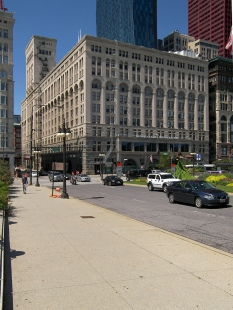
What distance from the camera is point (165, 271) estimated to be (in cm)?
654

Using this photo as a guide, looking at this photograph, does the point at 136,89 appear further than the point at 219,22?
No

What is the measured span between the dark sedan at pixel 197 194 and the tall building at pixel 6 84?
230 feet

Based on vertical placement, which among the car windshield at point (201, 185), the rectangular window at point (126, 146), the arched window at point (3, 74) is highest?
the arched window at point (3, 74)

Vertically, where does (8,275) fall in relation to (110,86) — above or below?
below

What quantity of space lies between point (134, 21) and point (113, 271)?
15235 cm

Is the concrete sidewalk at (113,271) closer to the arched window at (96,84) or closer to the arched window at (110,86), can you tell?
the arched window at (96,84)

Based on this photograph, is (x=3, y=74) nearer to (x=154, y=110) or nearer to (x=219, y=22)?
(x=154, y=110)

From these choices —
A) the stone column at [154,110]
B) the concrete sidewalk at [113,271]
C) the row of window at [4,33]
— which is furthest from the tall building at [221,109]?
the concrete sidewalk at [113,271]

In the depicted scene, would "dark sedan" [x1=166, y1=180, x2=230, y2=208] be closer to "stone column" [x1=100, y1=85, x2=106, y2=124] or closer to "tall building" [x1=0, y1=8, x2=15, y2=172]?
"stone column" [x1=100, y1=85, x2=106, y2=124]

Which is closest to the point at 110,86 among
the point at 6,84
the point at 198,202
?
the point at 6,84

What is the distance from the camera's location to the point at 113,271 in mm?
6527

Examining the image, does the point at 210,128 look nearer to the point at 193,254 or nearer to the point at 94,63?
the point at 94,63

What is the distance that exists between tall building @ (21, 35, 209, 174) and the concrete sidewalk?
6990 centimetres

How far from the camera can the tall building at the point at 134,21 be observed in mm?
145250
